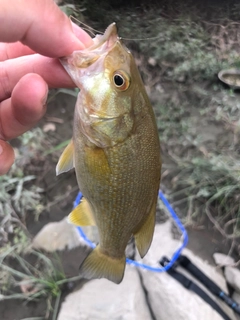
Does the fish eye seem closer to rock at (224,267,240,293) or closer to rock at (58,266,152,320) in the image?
rock at (58,266,152,320)

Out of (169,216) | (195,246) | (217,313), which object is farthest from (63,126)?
(217,313)

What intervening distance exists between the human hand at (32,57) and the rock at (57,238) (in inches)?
42.0

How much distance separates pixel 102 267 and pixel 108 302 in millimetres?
894

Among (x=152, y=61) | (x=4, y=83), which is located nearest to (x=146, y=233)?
(x=4, y=83)

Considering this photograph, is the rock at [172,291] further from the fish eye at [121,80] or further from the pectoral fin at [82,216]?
the fish eye at [121,80]

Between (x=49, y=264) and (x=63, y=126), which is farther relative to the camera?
(x=63, y=126)

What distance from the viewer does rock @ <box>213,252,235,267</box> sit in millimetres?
2285

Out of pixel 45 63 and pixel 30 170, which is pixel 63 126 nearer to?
pixel 30 170

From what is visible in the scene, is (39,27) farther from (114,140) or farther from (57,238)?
(57,238)

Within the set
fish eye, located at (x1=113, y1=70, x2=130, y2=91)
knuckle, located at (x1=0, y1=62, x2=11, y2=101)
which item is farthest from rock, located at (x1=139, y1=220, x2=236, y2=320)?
fish eye, located at (x1=113, y1=70, x2=130, y2=91)

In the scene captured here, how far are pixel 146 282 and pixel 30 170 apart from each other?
100 centimetres

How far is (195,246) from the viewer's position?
236cm

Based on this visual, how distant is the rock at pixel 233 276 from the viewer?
7.14 ft

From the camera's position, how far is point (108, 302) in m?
2.10
